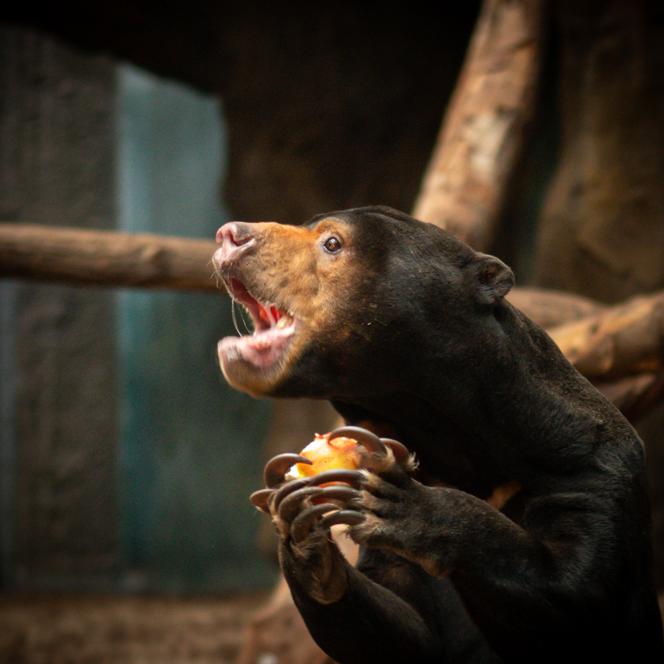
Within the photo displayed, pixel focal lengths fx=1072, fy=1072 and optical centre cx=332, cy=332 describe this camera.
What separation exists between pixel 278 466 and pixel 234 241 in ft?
1.45

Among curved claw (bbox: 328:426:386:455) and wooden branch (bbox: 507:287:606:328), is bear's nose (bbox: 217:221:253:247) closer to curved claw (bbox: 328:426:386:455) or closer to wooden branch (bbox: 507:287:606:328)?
curved claw (bbox: 328:426:386:455)

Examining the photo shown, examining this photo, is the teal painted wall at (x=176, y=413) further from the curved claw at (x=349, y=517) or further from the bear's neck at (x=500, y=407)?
the curved claw at (x=349, y=517)

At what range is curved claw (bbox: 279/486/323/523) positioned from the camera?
5.43ft

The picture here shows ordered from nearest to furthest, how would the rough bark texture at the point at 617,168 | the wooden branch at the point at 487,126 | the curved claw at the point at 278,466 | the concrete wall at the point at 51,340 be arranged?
the curved claw at the point at 278,466 → the wooden branch at the point at 487,126 → the rough bark texture at the point at 617,168 → the concrete wall at the point at 51,340

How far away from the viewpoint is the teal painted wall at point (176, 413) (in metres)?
9.54

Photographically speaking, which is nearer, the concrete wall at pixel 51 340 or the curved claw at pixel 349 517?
the curved claw at pixel 349 517

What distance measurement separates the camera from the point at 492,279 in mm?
1993

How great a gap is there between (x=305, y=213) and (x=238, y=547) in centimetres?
389

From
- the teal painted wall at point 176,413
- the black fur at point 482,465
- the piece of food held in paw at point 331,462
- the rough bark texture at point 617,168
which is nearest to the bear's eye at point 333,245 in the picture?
the black fur at point 482,465

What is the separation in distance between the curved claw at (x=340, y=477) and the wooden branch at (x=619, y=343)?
6.04 feet

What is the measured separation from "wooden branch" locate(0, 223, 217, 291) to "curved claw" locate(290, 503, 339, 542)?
2583 mm

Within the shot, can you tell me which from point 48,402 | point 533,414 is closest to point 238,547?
point 48,402

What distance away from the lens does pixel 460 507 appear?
171cm

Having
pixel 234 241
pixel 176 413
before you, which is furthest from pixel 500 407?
pixel 176 413
